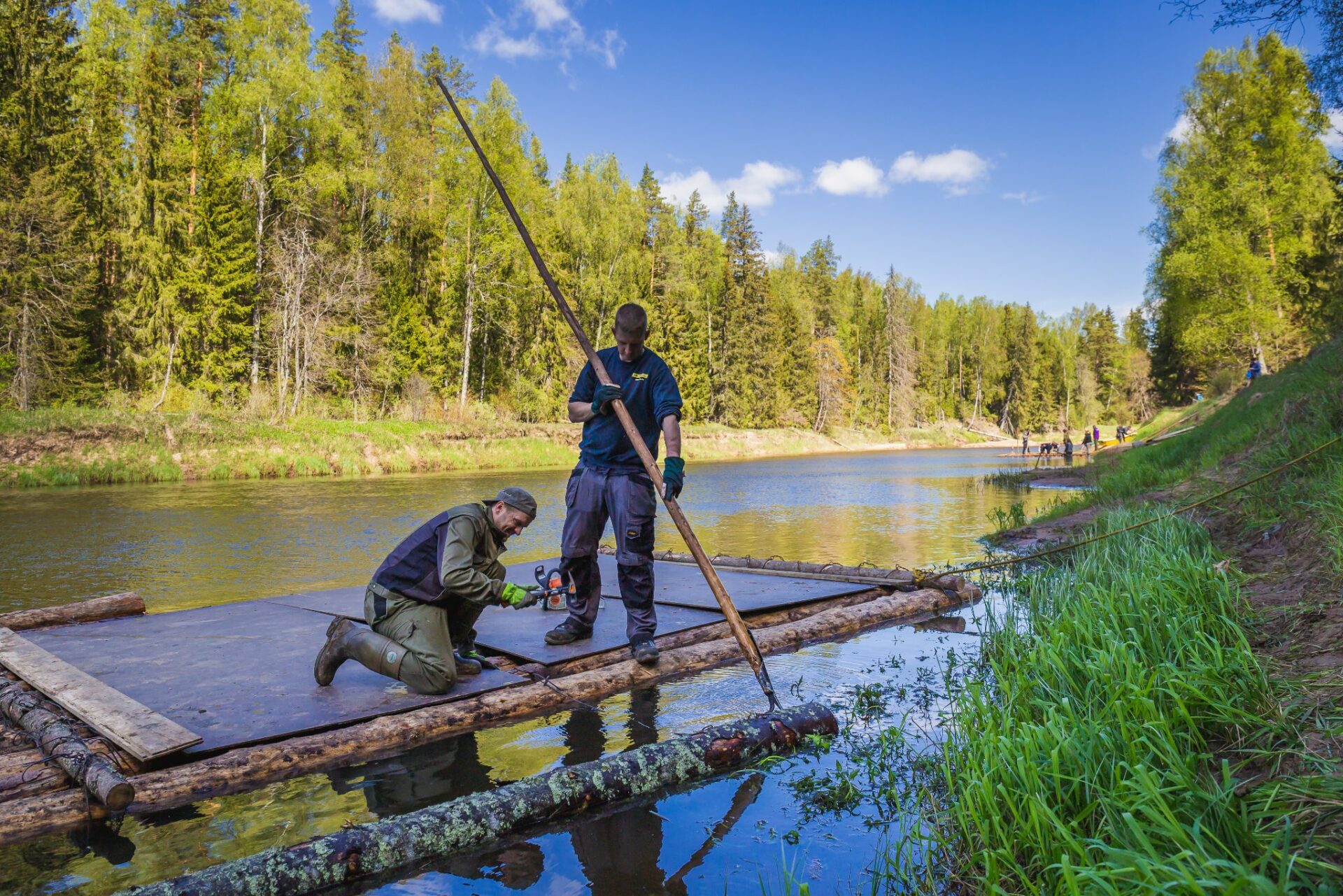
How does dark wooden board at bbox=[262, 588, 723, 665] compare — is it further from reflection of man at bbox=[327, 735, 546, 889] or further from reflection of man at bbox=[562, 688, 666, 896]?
reflection of man at bbox=[562, 688, 666, 896]

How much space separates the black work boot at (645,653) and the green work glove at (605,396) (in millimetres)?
1552

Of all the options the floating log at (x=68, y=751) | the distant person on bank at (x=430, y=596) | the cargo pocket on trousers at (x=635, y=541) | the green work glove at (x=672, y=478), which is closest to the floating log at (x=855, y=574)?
the cargo pocket on trousers at (x=635, y=541)

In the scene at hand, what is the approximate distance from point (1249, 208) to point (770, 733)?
33.9 metres

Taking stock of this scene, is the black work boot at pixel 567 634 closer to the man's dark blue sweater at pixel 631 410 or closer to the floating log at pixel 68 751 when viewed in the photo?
the man's dark blue sweater at pixel 631 410

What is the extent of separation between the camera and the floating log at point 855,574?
859cm

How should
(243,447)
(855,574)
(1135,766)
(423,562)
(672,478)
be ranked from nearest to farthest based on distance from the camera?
(1135,766), (423,562), (672,478), (855,574), (243,447)

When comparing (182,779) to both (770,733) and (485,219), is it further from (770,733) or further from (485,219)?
(485,219)

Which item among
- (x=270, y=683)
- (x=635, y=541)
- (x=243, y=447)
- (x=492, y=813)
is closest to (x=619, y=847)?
(x=492, y=813)

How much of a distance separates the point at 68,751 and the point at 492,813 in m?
2.04

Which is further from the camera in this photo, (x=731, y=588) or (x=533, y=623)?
(x=731, y=588)

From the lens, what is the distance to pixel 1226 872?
213cm

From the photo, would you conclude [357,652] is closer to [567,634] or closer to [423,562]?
[423,562]

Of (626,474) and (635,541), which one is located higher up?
(626,474)

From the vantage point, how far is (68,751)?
3.75 metres
